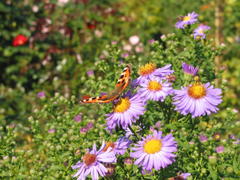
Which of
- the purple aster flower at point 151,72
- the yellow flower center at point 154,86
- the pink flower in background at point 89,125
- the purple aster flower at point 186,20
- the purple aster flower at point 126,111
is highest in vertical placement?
the purple aster flower at point 186,20

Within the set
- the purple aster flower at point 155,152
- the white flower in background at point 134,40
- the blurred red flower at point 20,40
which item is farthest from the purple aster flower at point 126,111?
the blurred red flower at point 20,40

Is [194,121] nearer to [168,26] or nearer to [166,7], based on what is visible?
[168,26]

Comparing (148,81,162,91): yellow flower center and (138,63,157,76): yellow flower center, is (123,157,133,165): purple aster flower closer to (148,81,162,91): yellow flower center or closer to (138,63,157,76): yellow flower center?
(148,81,162,91): yellow flower center

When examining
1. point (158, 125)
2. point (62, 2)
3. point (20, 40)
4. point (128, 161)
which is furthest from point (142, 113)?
point (62, 2)

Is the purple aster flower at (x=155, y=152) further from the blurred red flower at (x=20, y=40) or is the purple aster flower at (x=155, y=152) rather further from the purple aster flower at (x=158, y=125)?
the blurred red flower at (x=20, y=40)

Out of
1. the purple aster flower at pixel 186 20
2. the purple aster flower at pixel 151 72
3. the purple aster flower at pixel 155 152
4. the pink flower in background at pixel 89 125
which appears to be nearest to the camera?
the purple aster flower at pixel 155 152

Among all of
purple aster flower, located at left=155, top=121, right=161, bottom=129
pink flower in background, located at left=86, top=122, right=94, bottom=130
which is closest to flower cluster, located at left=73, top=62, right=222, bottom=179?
purple aster flower, located at left=155, top=121, right=161, bottom=129
